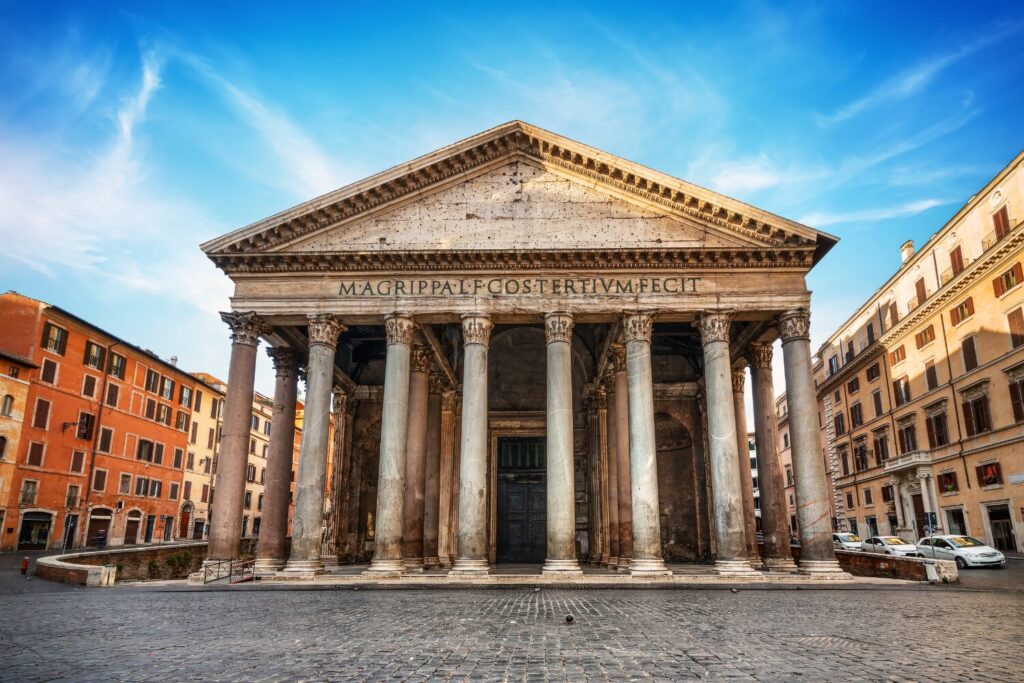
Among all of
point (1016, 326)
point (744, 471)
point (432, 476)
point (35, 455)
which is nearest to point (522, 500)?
point (432, 476)

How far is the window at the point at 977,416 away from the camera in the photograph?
97.3ft

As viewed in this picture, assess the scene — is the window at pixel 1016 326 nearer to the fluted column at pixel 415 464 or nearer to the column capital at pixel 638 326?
the column capital at pixel 638 326

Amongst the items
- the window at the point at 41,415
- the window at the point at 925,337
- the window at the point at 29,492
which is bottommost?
the window at the point at 29,492

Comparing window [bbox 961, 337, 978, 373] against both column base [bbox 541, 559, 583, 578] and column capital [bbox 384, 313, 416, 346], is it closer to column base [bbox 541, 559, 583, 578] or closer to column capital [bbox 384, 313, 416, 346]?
column base [bbox 541, 559, 583, 578]

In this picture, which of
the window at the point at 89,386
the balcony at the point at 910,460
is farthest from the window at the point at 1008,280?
the window at the point at 89,386

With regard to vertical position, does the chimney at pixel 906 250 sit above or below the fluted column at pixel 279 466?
above

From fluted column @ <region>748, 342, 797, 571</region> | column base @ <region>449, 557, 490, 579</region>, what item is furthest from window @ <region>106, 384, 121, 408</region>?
fluted column @ <region>748, 342, 797, 571</region>

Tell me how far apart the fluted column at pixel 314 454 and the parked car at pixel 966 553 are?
18661 millimetres

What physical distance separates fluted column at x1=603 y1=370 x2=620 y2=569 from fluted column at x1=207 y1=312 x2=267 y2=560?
1111 cm

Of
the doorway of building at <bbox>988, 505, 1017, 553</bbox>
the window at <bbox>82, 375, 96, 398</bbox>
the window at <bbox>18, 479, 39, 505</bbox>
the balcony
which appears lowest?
the doorway of building at <bbox>988, 505, 1017, 553</bbox>

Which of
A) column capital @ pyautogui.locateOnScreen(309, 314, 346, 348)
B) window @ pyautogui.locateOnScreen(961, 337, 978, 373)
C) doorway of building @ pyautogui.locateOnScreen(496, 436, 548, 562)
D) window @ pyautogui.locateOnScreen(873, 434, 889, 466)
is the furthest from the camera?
window @ pyautogui.locateOnScreen(873, 434, 889, 466)

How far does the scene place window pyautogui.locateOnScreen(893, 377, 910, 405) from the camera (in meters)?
36.9

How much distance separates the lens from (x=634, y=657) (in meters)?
6.27

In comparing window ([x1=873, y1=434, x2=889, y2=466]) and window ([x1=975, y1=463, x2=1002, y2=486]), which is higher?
window ([x1=873, y1=434, x2=889, y2=466])
